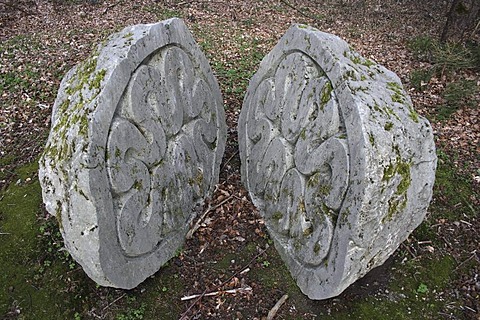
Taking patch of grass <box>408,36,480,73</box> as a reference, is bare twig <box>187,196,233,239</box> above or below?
below

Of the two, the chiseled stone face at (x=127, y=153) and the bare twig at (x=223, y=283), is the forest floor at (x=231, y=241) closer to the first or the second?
the bare twig at (x=223, y=283)

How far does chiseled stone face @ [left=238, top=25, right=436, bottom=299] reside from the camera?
9.28ft

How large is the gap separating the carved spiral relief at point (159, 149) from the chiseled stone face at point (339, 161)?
2.72ft

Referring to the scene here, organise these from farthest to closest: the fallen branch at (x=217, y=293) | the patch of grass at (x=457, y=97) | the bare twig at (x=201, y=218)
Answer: the patch of grass at (x=457, y=97) < the bare twig at (x=201, y=218) < the fallen branch at (x=217, y=293)

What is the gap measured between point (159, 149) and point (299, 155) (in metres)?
1.26

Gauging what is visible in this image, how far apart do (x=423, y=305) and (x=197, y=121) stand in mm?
2808

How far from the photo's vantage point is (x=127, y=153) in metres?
3.12

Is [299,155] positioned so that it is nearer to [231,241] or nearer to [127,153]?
[231,241]

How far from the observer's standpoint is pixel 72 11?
9656mm

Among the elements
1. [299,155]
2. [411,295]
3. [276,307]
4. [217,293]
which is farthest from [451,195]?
[217,293]

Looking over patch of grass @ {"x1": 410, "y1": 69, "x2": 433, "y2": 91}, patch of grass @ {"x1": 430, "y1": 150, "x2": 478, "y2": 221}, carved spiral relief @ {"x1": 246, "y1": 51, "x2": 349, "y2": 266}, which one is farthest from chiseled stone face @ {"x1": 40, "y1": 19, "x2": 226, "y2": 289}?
patch of grass @ {"x1": 410, "y1": 69, "x2": 433, "y2": 91}

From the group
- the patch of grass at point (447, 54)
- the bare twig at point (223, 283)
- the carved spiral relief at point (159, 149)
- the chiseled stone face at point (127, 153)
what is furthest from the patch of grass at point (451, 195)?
the chiseled stone face at point (127, 153)

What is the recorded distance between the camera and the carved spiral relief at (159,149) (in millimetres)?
3076

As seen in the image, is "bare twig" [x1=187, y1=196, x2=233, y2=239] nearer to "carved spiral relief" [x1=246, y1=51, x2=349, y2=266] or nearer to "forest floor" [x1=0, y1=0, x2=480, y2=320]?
"forest floor" [x1=0, y1=0, x2=480, y2=320]
